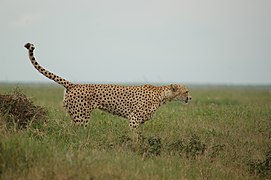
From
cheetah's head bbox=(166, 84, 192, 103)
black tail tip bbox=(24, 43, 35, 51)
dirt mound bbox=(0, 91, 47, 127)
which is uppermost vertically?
black tail tip bbox=(24, 43, 35, 51)

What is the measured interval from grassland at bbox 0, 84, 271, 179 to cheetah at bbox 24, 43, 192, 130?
1.11 feet

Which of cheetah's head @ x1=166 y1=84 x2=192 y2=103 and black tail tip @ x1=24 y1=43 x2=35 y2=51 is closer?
black tail tip @ x1=24 y1=43 x2=35 y2=51

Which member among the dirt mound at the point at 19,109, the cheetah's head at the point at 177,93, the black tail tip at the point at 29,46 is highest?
the black tail tip at the point at 29,46

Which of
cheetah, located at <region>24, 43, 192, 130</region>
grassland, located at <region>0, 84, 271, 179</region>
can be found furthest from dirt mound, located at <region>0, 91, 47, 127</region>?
cheetah, located at <region>24, 43, 192, 130</region>

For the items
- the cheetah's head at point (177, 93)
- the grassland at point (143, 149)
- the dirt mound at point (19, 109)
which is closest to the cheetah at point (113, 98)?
the cheetah's head at point (177, 93)

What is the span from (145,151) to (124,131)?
5.26 feet

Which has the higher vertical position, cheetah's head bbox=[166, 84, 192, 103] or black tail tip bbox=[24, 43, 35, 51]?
black tail tip bbox=[24, 43, 35, 51]

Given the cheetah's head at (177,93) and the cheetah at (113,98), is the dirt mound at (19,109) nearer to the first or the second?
the cheetah at (113,98)

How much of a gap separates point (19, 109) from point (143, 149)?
7.30 ft

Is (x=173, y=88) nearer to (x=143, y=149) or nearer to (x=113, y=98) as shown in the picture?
(x=113, y=98)

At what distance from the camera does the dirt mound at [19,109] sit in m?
8.16

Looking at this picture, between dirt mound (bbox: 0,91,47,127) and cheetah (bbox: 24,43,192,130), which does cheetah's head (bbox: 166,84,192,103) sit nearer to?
cheetah (bbox: 24,43,192,130)

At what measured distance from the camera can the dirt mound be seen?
321 inches

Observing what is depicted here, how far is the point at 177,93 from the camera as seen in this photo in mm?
9758
